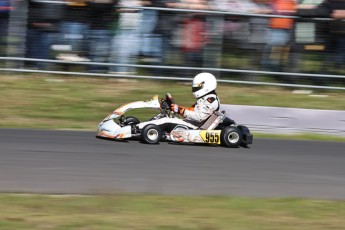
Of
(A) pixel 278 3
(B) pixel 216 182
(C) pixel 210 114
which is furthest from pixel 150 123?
(A) pixel 278 3

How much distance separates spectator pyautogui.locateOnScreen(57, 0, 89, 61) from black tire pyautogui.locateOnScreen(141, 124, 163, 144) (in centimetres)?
353

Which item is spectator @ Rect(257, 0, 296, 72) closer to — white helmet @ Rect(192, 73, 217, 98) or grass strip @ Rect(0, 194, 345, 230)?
white helmet @ Rect(192, 73, 217, 98)

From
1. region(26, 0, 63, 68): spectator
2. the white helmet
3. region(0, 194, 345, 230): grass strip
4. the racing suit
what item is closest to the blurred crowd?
region(26, 0, 63, 68): spectator

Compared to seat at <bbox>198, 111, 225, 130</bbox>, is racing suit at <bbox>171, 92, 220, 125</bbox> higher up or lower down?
higher up

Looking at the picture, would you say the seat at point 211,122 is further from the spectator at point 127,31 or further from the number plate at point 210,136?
the spectator at point 127,31

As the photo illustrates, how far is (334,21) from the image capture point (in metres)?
12.5

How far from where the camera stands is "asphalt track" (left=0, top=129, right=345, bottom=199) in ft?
23.5

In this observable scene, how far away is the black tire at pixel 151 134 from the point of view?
9.63 metres

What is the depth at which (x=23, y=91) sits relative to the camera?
493 inches

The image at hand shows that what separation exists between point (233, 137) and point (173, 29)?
3.39 metres

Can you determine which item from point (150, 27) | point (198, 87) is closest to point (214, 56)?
point (150, 27)

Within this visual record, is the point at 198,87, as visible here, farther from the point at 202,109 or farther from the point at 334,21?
the point at 334,21

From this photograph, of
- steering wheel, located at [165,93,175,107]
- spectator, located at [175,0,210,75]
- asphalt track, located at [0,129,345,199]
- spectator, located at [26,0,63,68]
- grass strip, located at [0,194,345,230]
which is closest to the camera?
grass strip, located at [0,194,345,230]

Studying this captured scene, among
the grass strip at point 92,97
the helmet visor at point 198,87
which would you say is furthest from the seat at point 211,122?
the grass strip at point 92,97
